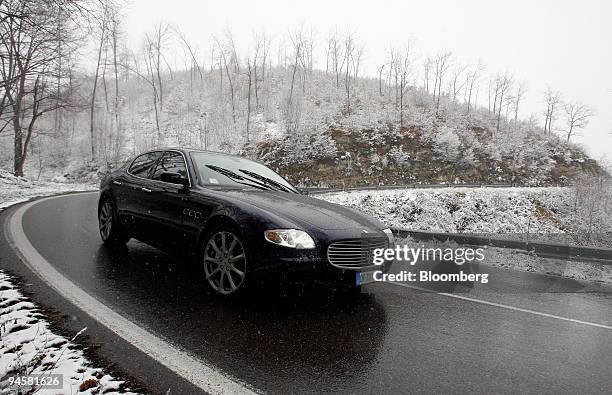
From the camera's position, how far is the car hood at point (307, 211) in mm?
3613

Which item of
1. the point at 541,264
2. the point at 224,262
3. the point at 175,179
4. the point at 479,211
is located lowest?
the point at 479,211

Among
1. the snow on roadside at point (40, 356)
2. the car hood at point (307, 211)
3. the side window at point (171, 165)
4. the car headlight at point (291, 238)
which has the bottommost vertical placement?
the snow on roadside at point (40, 356)

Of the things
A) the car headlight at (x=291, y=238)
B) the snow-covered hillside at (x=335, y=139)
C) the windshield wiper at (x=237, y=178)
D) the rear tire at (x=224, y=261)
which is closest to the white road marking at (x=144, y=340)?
the rear tire at (x=224, y=261)

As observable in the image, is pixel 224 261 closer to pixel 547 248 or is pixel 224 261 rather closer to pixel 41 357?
pixel 41 357

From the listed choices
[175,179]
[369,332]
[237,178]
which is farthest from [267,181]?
[369,332]

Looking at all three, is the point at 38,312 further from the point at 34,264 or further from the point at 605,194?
the point at 605,194

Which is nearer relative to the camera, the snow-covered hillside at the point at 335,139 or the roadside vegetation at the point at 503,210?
the roadside vegetation at the point at 503,210

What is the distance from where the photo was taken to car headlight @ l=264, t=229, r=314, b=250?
332 centimetres

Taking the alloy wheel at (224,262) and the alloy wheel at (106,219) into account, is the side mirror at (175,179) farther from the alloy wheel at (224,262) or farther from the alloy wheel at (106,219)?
the alloy wheel at (106,219)

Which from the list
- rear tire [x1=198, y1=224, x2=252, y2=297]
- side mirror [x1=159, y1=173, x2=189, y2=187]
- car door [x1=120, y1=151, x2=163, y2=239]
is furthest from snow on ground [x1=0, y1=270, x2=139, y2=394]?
car door [x1=120, y1=151, x2=163, y2=239]

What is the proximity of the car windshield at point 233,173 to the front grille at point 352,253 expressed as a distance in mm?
1570

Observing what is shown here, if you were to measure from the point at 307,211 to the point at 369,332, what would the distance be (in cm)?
132

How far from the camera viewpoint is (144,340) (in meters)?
2.75

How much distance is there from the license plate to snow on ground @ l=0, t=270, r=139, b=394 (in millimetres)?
2139
